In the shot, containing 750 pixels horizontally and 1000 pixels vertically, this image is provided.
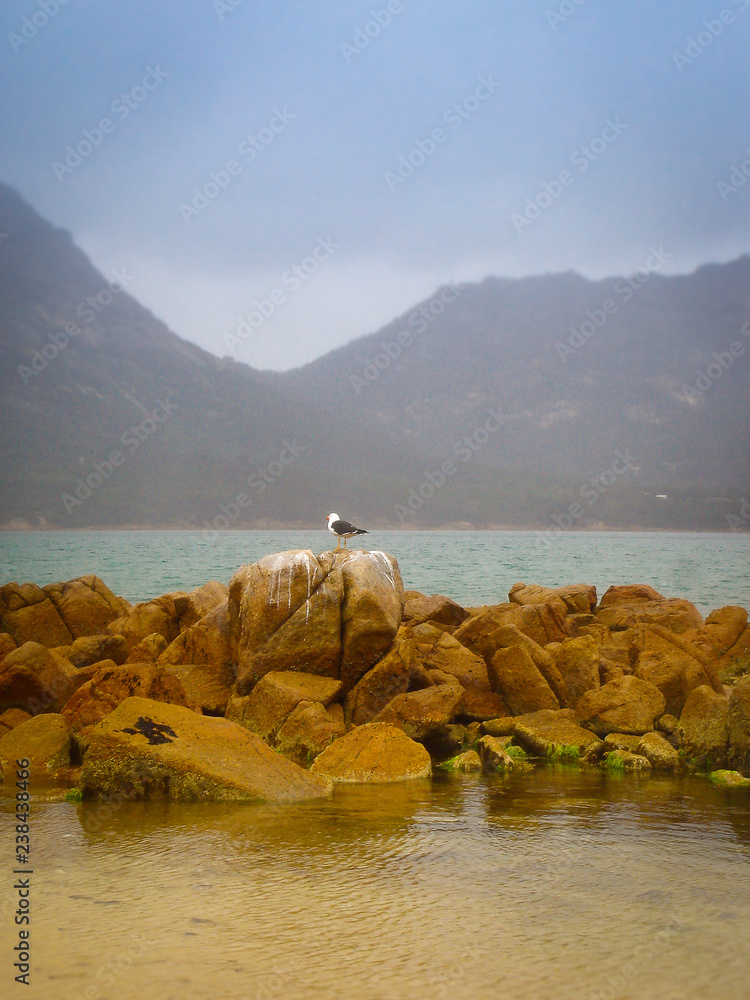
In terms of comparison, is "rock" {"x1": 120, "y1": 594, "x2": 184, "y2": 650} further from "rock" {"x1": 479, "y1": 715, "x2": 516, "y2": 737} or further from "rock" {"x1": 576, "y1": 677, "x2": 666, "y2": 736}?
"rock" {"x1": 576, "y1": 677, "x2": 666, "y2": 736}

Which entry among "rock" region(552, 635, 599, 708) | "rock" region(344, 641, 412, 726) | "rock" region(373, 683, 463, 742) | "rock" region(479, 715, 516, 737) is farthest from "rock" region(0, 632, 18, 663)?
"rock" region(552, 635, 599, 708)

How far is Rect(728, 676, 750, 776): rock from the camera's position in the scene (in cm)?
1303

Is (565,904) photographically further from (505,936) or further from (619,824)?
(619,824)

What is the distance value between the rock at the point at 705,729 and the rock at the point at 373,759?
484cm

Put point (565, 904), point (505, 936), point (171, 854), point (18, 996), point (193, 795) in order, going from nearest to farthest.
→ 1. point (18, 996)
2. point (505, 936)
3. point (565, 904)
4. point (171, 854)
5. point (193, 795)

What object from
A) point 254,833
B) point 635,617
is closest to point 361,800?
point 254,833

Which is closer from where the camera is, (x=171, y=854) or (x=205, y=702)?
(x=171, y=854)

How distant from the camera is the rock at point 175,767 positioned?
1095cm

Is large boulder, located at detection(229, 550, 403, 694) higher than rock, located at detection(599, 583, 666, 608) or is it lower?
higher

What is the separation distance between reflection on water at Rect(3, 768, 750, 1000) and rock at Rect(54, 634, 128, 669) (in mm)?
8224

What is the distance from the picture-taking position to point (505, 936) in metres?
6.59

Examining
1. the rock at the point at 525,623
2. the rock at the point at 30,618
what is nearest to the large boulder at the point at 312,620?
Result: the rock at the point at 525,623

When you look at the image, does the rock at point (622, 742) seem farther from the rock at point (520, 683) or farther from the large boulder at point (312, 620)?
the large boulder at point (312, 620)

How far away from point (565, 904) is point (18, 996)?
464 centimetres
